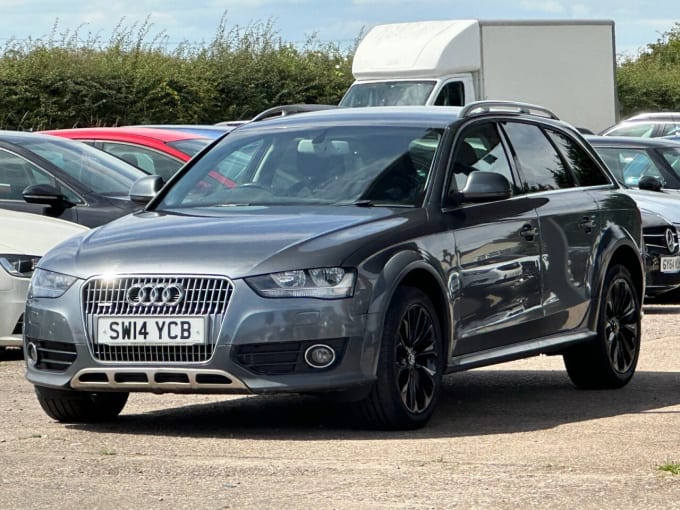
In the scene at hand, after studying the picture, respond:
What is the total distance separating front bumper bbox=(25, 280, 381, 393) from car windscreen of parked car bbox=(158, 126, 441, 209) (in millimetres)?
1070

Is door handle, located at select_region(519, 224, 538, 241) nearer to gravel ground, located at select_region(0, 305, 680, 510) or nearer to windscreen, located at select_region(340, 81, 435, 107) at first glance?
gravel ground, located at select_region(0, 305, 680, 510)

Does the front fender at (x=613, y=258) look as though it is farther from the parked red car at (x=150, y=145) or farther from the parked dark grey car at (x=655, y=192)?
the parked red car at (x=150, y=145)

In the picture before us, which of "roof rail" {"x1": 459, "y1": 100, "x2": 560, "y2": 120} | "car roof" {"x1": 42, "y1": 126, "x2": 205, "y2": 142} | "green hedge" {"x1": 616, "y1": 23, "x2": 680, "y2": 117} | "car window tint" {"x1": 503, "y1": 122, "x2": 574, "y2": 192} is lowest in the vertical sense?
"green hedge" {"x1": 616, "y1": 23, "x2": 680, "y2": 117}

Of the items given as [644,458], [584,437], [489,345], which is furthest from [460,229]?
[644,458]

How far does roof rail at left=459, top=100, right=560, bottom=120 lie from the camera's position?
954cm

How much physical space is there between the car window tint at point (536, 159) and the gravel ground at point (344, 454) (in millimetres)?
1249

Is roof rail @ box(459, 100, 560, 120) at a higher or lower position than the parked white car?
higher

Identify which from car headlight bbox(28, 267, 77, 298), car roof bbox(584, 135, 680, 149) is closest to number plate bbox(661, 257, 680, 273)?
car roof bbox(584, 135, 680, 149)

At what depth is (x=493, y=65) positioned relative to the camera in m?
31.7

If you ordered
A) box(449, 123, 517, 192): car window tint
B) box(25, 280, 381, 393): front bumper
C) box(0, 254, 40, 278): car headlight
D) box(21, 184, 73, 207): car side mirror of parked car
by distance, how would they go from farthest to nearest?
box(21, 184, 73, 207): car side mirror of parked car < box(0, 254, 40, 278): car headlight < box(449, 123, 517, 192): car window tint < box(25, 280, 381, 393): front bumper

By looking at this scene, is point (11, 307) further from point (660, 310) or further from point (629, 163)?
point (629, 163)

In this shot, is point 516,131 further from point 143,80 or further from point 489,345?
point 143,80

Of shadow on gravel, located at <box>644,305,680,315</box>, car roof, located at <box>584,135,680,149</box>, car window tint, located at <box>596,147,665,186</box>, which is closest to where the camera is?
shadow on gravel, located at <box>644,305,680,315</box>

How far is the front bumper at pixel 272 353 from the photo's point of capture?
Result: 772 cm
